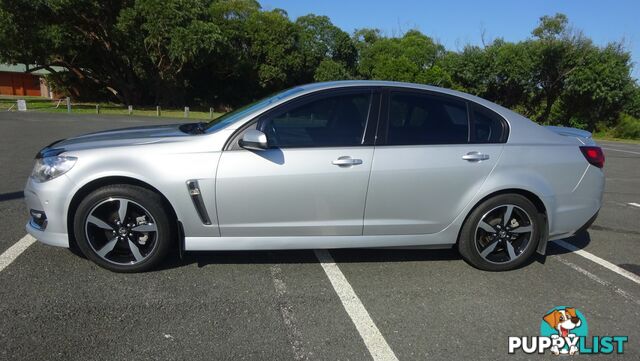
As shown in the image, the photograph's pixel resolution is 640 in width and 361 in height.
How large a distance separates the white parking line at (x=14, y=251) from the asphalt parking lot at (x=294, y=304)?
6cm

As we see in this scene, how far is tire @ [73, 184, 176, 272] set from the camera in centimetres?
363

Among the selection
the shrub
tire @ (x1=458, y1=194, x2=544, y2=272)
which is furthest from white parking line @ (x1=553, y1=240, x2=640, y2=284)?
the shrub

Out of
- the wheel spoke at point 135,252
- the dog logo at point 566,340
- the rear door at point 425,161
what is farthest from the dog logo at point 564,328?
the wheel spoke at point 135,252

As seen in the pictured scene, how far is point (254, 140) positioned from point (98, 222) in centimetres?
141

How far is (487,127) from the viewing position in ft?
13.6

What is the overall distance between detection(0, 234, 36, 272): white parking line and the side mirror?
2.26 m

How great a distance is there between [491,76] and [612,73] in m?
8.39

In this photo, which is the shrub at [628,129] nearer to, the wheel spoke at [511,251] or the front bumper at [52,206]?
the wheel spoke at [511,251]

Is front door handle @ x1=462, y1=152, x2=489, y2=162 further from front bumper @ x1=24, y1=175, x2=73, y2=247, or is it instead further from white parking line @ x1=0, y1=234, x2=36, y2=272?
white parking line @ x1=0, y1=234, x2=36, y2=272

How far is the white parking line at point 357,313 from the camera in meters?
2.90

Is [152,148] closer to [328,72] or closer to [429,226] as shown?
[429,226]

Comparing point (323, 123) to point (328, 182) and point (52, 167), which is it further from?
point (52, 167)

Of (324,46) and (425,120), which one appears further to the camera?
(324,46)

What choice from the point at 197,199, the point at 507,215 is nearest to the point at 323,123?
the point at 197,199
